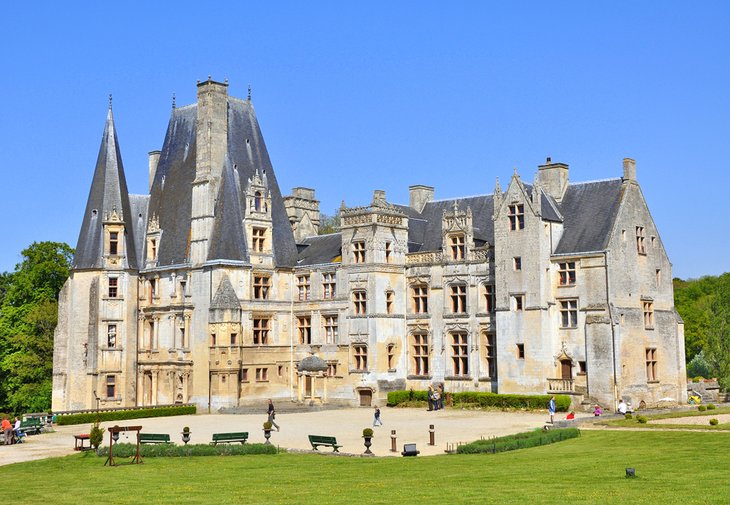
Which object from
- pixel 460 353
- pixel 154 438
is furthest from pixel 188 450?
pixel 460 353

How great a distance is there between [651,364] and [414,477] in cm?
2874

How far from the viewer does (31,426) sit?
140 ft

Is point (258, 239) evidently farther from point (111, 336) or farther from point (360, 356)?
point (111, 336)

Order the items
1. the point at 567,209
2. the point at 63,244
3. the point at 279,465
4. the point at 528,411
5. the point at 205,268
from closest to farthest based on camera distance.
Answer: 1. the point at 279,465
2. the point at 528,411
3. the point at 567,209
4. the point at 205,268
5. the point at 63,244

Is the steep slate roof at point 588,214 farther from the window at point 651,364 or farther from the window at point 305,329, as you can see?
the window at point 305,329

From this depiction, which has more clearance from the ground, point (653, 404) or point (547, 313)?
point (547, 313)

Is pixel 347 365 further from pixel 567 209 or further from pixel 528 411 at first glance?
pixel 567 209

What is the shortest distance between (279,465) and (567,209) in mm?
27749

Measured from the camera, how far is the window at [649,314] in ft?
166

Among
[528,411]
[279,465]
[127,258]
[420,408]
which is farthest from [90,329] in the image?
[279,465]

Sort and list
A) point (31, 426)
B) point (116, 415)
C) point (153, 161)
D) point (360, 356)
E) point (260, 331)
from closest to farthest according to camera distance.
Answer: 1. point (31, 426)
2. point (116, 415)
3. point (360, 356)
4. point (260, 331)
5. point (153, 161)

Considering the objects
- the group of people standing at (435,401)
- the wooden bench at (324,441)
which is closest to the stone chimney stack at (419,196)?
the group of people standing at (435,401)

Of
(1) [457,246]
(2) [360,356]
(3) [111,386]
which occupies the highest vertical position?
(1) [457,246]

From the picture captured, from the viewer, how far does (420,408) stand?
173 feet
